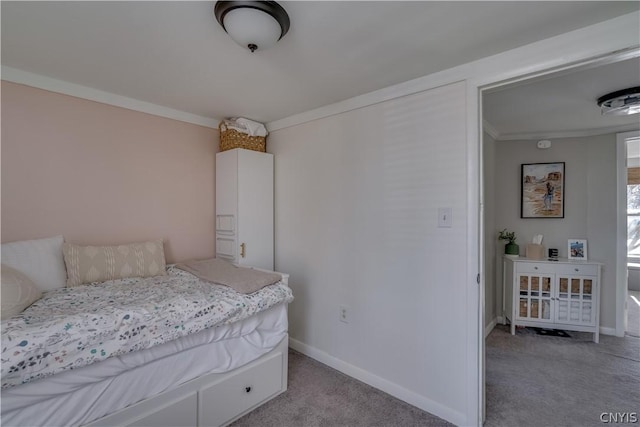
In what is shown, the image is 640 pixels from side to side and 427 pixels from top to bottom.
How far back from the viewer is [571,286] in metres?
3.21

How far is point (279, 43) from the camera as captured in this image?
1.63 m

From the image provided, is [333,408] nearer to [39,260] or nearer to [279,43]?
[39,260]

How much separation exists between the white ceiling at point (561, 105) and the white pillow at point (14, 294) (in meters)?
2.92

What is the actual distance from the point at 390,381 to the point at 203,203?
2274 millimetres

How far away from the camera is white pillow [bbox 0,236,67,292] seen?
1.78 meters

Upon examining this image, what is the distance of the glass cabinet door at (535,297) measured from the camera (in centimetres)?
328

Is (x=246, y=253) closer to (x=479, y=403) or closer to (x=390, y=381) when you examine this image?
(x=390, y=381)

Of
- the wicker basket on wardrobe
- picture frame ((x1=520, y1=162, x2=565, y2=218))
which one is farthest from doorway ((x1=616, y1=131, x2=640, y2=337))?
the wicker basket on wardrobe

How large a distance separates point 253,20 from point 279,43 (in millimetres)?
330

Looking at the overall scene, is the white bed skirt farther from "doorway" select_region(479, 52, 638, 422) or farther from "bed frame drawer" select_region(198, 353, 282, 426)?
"doorway" select_region(479, 52, 638, 422)

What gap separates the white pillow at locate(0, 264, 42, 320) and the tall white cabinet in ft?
4.63

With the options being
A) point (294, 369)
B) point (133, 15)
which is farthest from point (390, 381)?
point (133, 15)

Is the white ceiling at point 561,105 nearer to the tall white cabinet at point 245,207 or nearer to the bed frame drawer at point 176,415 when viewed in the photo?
the tall white cabinet at point 245,207

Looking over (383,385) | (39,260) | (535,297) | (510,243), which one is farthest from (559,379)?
(39,260)
